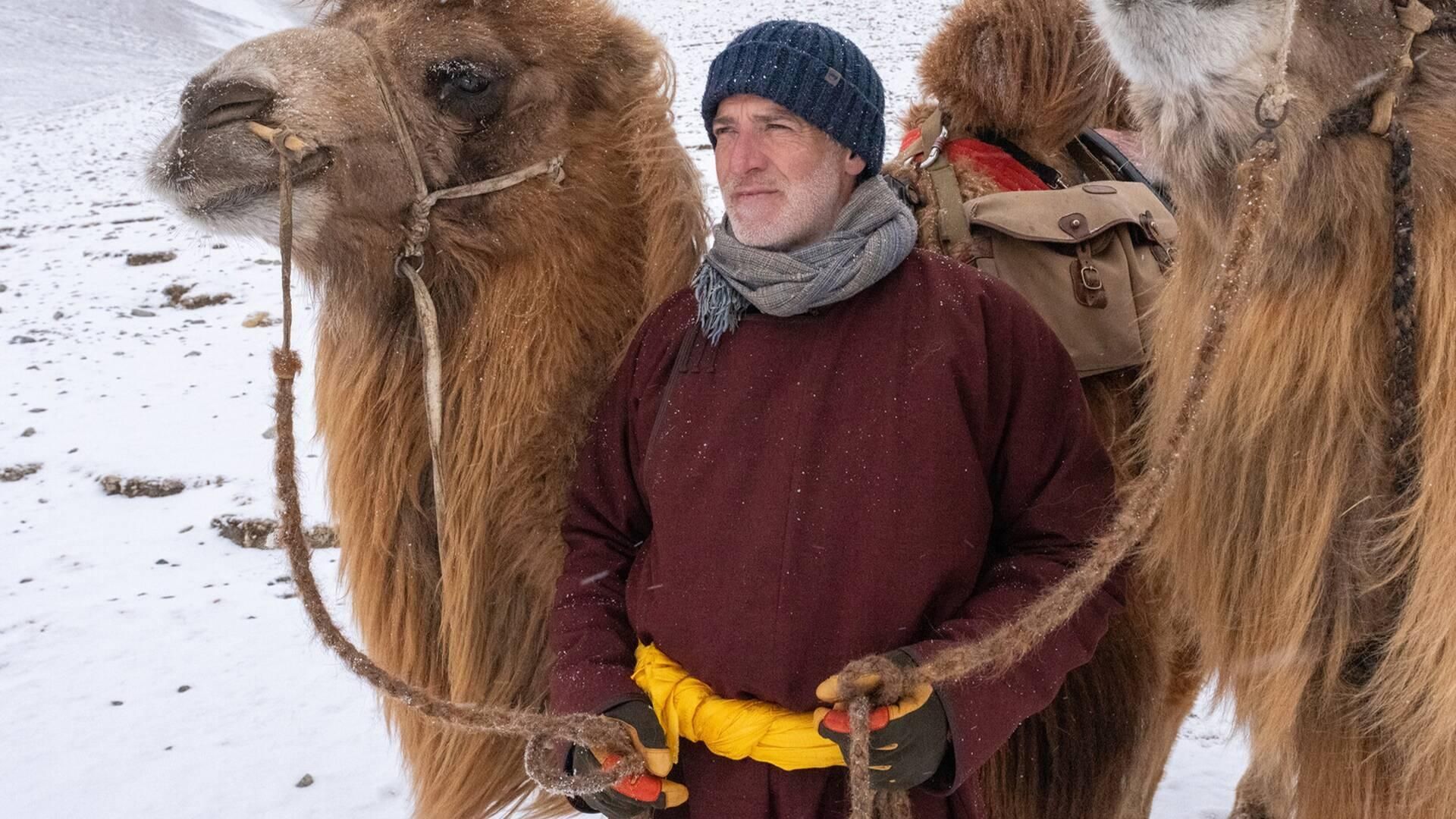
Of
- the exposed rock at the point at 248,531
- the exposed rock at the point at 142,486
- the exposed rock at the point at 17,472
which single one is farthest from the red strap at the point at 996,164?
the exposed rock at the point at 17,472

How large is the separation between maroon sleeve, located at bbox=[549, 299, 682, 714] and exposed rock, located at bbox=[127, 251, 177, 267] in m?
9.35

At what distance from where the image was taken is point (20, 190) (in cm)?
1326

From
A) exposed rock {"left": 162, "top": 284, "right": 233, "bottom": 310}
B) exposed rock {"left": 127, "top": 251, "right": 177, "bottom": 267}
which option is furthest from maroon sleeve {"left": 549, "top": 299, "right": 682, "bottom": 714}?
exposed rock {"left": 127, "top": 251, "right": 177, "bottom": 267}

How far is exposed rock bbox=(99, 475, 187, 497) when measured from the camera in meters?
5.70

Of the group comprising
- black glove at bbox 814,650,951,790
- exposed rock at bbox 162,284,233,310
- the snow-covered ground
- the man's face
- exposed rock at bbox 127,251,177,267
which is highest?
the man's face

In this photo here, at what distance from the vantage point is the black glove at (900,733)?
4.78 ft

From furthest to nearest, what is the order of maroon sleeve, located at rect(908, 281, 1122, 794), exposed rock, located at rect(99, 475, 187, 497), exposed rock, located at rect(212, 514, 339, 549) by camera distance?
exposed rock, located at rect(99, 475, 187, 497) → exposed rock, located at rect(212, 514, 339, 549) → maroon sleeve, located at rect(908, 281, 1122, 794)

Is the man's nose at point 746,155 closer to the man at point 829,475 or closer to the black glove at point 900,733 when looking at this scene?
the man at point 829,475

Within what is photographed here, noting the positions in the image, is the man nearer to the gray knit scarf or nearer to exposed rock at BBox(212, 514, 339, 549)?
the gray knit scarf

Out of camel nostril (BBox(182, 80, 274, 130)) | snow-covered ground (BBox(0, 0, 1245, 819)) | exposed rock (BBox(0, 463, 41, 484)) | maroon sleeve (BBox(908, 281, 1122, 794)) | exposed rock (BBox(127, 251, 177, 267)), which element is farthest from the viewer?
exposed rock (BBox(127, 251, 177, 267))

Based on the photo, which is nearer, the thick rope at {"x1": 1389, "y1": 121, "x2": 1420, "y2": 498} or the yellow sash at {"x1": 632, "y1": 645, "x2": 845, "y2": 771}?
the thick rope at {"x1": 1389, "y1": 121, "x2": 1420, "y2": 498}

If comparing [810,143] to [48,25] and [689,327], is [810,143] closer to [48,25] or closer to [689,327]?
[689,327]

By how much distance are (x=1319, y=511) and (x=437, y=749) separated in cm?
170

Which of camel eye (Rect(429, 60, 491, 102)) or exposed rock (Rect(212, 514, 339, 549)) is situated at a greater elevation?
camel eye (Rect(429, 60, 491, 102))
